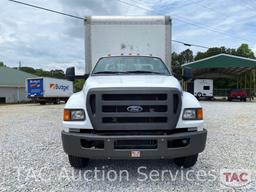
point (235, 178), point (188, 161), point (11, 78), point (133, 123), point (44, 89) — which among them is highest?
point (11, 78)

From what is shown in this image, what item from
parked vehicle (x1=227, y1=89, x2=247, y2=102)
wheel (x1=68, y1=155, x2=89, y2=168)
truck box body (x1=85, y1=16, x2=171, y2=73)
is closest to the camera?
wheel (x1=68, y1=155, x2=89, y2=168)

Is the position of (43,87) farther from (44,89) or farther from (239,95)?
(239,95)

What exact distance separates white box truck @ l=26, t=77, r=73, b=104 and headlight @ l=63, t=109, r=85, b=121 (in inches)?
1059

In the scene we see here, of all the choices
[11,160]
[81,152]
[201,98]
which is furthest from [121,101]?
[201,98]

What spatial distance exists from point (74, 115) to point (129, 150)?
3.18 ft

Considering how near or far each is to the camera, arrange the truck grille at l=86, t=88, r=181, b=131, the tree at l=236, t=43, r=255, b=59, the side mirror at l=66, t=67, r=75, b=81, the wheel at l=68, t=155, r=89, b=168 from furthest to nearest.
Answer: the tree at l=236, t=43, r=255, b=59, the side mirror at l=66, t=67, r=75, b=81, the wheel at l=68, t=155, r=89, b=168, the truck grille at l=86, t=88, r=181, b=131

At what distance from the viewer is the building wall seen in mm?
39200

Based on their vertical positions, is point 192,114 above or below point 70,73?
below

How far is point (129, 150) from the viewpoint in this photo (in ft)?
12.1

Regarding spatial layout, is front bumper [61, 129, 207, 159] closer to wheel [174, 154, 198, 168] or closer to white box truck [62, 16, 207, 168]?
white box truck [62, 16, 207, 168]

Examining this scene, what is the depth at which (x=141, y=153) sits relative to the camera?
3688mm

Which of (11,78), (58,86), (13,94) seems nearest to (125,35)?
(58,86)

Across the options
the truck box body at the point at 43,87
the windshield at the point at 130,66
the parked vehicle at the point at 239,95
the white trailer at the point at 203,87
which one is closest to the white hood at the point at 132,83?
the windshield at the point at 130,66

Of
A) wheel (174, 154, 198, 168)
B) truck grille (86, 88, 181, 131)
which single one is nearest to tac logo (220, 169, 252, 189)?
wheel (174, 154, 198, 168)
